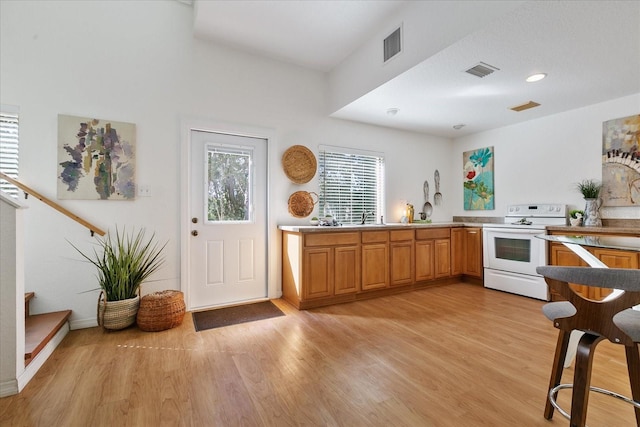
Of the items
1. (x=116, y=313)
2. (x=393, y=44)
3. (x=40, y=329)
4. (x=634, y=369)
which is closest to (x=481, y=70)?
(x=393, y=44)

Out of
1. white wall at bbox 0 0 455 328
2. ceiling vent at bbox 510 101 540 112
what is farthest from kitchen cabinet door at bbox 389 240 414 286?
ceiling vent at bbox 510 101 540 112

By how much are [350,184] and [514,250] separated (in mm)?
2429

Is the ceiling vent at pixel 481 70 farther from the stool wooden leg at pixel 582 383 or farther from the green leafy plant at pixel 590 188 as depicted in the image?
the stool wooden leg at pixel 582 383

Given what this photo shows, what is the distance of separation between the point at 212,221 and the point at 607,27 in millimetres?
3942

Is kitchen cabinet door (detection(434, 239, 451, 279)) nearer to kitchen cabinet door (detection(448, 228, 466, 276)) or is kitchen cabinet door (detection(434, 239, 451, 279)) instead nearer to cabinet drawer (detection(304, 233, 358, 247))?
kitchen cabinet door (detection(448, 228, 466, 276))

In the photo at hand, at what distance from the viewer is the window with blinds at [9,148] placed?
250 cm

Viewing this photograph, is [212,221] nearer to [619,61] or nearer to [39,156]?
[39,156]

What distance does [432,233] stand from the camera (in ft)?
13.8

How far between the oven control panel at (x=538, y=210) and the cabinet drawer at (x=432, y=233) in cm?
101

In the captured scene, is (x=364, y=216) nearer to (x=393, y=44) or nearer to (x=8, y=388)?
(x=393, y=44)

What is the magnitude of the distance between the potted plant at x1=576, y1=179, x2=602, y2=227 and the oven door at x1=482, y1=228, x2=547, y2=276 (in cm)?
54

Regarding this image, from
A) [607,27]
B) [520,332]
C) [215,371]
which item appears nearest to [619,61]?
[607,27]

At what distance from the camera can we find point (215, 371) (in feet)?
6.51

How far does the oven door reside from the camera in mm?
3574
